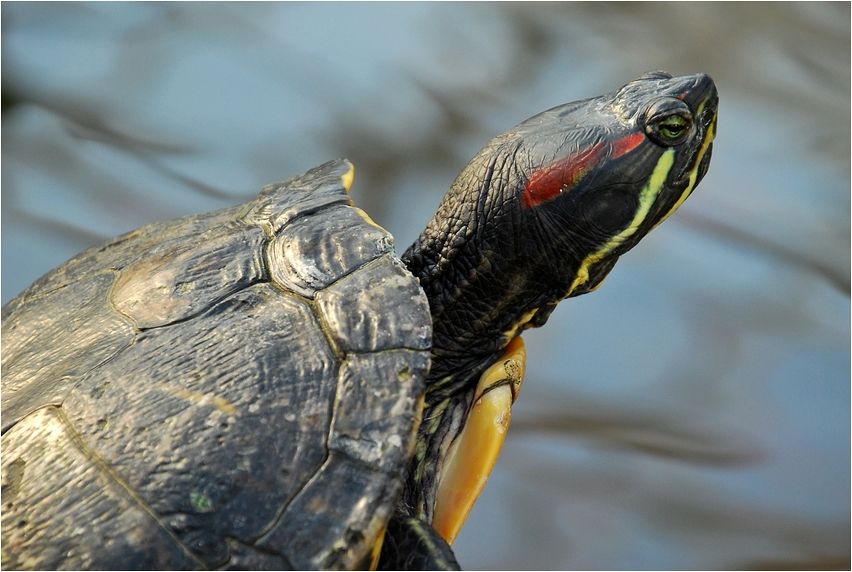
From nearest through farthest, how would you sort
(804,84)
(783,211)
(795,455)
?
1. (795,455)
2. (783,211)
3. (804,84)

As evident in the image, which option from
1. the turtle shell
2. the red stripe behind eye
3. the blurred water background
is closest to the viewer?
the turtle shell

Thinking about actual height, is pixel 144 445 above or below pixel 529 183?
below

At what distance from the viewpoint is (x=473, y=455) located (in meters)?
1.62

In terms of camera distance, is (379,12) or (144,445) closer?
(144,445)

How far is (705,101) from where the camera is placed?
5.36 feet

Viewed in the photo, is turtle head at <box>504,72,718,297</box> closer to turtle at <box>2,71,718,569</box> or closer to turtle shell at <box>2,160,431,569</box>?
turtle at <box>2,71,718,569</box>

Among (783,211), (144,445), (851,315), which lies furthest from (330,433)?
(783,211)

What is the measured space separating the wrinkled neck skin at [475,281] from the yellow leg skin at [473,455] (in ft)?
0.10

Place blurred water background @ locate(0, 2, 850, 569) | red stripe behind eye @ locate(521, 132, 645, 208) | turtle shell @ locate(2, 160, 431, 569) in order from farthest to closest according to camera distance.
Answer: blurred water background @ locate(0, 2, 850, 569) < red stripe behind eye @ locate(521, 132, 645, 208) < turtle shell @ locate(2, 160, 431, 569)

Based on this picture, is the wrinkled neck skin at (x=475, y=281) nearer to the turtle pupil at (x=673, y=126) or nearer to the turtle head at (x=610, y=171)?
the turtle head at (x=610, y=171)

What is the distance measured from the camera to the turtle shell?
46.1 inches

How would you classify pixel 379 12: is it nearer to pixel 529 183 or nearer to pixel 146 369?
pixel 529 183

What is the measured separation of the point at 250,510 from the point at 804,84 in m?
3.43

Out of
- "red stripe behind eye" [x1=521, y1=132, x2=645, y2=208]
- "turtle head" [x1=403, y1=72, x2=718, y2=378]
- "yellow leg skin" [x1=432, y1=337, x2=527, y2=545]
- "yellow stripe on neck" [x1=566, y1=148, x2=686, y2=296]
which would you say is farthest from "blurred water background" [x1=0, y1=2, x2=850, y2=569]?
"red stripe behind eye" [x1=521, y1=132, x2=645, y2=208]
